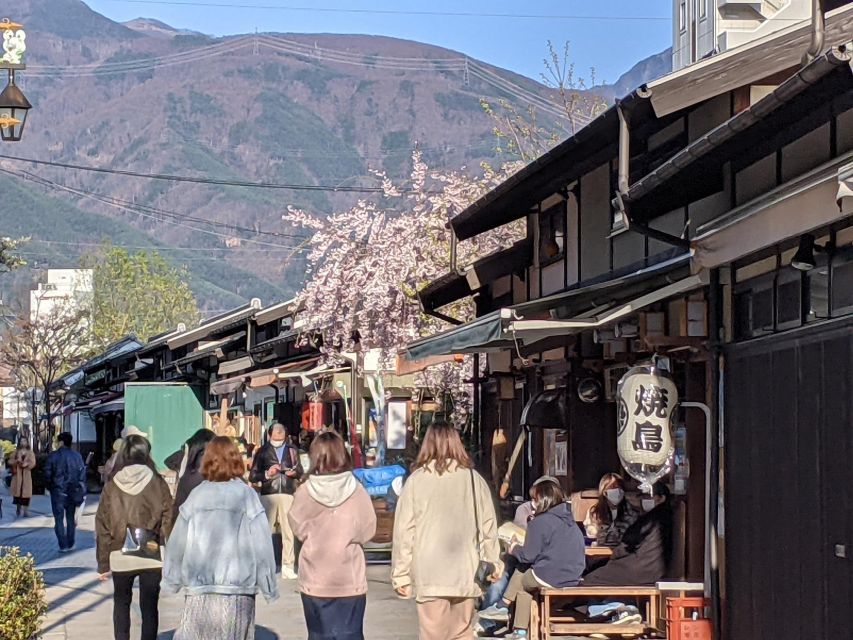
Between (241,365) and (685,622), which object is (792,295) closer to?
(685,622)

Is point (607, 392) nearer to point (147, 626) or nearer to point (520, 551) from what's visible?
point (520, 551)

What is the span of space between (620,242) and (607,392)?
5.59 feet

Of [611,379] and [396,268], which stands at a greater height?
[396,268]

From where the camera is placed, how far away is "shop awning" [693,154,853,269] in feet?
24.7

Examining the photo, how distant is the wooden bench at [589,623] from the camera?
1166 centimetres

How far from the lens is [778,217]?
8367 millimetres

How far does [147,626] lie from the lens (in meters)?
10.5

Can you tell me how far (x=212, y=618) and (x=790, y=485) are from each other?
379cm

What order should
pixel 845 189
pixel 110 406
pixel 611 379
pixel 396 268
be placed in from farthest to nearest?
pixel 110 406 < pixel 396 268 < pixel 611 379 < pixel 845 189

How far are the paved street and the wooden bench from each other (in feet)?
3.67

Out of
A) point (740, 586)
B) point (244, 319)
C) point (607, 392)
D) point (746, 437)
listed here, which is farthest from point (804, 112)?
point (244, 319)

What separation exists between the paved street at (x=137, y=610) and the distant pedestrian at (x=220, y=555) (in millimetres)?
3298

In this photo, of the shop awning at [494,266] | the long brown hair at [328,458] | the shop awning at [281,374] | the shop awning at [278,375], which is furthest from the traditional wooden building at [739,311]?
the shop awning at [281,374]

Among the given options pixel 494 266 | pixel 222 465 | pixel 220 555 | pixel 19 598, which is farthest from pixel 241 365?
pixel 220 555
